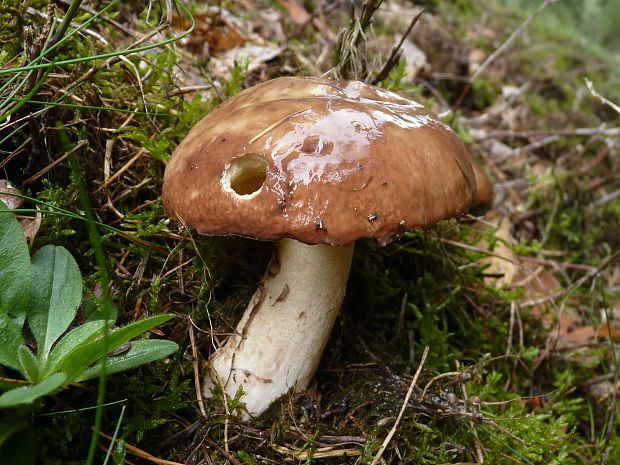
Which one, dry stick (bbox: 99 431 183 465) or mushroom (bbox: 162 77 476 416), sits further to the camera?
dry stick (bbox: 99 431 183 465)

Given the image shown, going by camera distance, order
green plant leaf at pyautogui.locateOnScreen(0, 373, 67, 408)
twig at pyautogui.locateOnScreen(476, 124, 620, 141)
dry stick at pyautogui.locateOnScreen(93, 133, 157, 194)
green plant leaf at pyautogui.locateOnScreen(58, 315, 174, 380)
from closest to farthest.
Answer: green plant leaf at pyautogui.locateOnScreen(0, 373, 67, 408)
green plant leaf at pyautogui.locateOnScreen(58, 315, 174, 380)
dry stick at pyautogui.locateOnScreen(93, 133, 157, 194)
twig at pyautogui.locateOnScreen(476, 124, 620, 141)

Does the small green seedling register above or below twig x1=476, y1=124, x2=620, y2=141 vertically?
above

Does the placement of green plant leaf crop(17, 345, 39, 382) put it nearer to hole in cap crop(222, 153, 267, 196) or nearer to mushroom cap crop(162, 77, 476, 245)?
mushroom cap crop(162, 77, 476, 245)

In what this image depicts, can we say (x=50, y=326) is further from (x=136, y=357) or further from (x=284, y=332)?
(x=284, y=332)

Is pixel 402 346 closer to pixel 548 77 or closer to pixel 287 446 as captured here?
pixel 287 446

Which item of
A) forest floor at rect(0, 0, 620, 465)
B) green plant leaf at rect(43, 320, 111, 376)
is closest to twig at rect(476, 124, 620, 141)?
forest floor at rect(0, 0, 620, 465)

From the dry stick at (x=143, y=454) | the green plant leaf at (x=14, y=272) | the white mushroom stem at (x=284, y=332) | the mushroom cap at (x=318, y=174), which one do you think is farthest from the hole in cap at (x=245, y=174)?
the dry stick at (x=143, y=454)

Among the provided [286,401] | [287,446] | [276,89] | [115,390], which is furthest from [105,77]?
[287,446]
